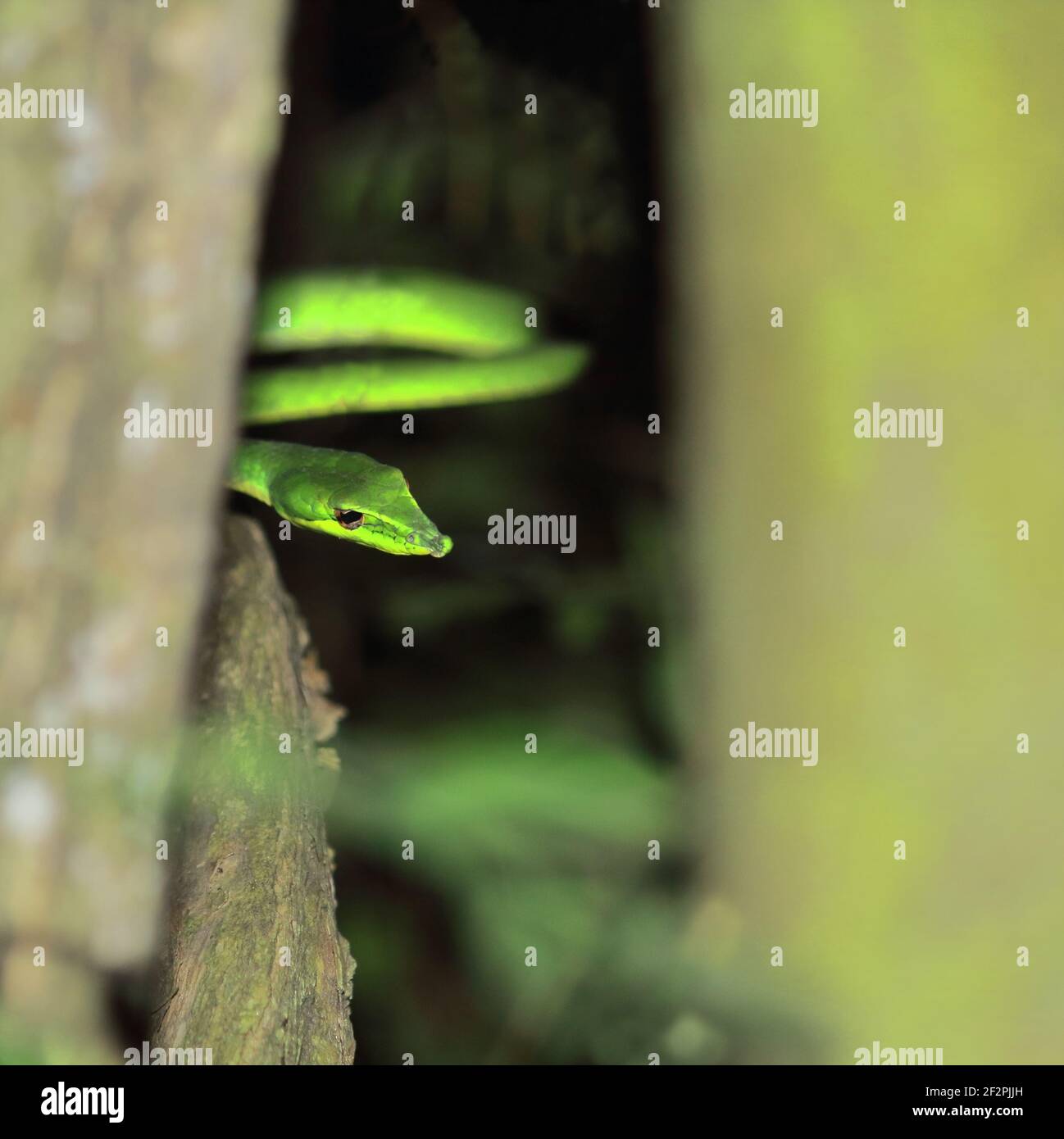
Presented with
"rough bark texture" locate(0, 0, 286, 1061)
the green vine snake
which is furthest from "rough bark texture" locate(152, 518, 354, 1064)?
the green vine snake

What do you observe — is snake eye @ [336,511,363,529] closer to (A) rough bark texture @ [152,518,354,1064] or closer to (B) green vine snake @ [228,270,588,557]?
(B) green vine snake @ [228,270,588,557]

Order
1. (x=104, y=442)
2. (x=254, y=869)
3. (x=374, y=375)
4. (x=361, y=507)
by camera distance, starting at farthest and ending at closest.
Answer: (x=374, y=375) < (x=361, y=507) < (x=104, y=442) < (x=254, y=869)

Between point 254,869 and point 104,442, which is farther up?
point 104,442

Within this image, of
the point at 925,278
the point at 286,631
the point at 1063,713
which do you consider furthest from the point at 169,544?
the point at 1063,713

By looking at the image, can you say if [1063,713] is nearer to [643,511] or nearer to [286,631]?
[643,511]

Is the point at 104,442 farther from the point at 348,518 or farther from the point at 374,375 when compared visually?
the point at 374,375

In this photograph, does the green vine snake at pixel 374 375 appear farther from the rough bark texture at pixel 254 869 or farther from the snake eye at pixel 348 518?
the rough bark texture at pixel 254 869

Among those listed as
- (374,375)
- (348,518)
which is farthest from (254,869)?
(374,375)
